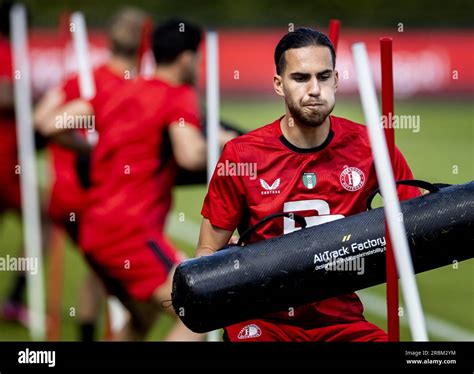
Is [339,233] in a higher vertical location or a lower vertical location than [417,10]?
lower

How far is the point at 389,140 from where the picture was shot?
4.53 meters

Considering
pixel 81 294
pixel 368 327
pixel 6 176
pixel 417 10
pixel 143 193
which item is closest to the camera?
pixel 368 327

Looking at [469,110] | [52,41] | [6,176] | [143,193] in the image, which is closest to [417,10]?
[469,110]

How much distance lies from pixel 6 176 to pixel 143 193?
2804mm

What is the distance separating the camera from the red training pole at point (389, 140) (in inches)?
173

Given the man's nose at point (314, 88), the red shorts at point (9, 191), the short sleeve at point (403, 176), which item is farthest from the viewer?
the red shorts at point (9, 191)

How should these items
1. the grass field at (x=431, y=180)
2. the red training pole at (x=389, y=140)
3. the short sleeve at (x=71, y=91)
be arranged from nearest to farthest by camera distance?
1. the red training pole at (x=389, y=140)
2. the short sleeve at (x=71, y=91)
3. the grass field at (x=431, y=180)

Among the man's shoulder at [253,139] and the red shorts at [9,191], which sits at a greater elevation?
the red shorts at [9,191]

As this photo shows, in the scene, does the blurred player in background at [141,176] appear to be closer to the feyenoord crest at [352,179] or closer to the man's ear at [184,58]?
the man's ear at [184,58]

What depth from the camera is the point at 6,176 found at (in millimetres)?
9453

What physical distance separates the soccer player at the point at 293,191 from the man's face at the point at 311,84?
2 centimetres

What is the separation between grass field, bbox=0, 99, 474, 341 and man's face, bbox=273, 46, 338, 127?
4079mm

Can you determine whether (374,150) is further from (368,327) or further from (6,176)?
(6,176)

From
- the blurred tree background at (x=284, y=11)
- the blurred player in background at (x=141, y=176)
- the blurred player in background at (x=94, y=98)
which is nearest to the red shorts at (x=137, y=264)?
the blurred player in background at (x=141, y=176)
